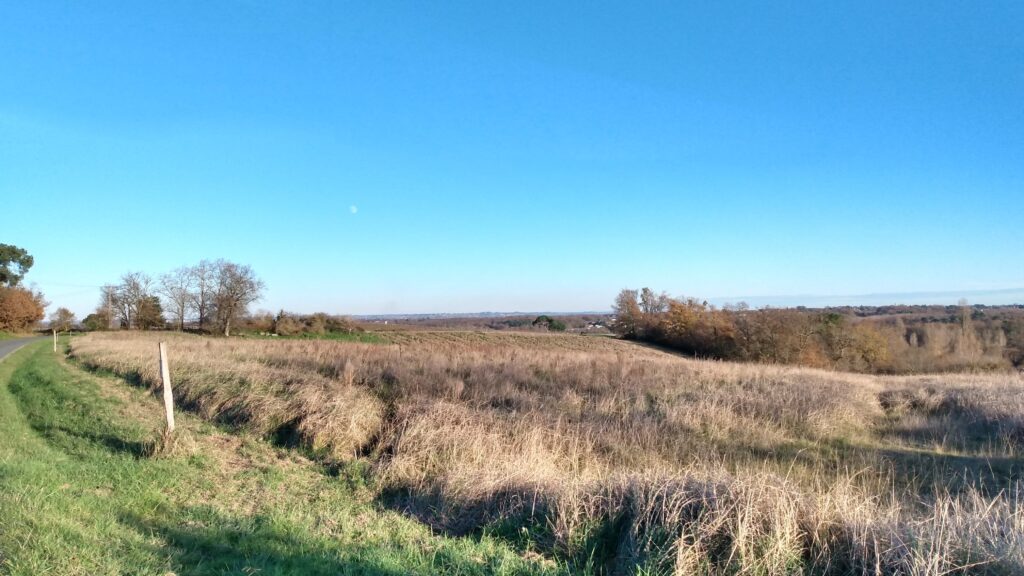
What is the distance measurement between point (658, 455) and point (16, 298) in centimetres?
7125

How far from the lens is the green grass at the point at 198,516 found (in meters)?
4.19

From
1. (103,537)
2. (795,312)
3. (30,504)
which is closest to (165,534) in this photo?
(103,537)

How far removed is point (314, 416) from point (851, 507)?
27.2 feet

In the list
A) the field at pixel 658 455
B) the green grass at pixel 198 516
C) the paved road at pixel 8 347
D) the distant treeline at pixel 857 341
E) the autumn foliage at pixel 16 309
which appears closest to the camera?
the green grass at pixel 198 516

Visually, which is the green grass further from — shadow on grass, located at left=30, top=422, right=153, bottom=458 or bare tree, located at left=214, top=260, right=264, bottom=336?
bare tree, located at left=214, top=260, right=264, bottom=336

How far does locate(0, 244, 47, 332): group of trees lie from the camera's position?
54469 millimetres

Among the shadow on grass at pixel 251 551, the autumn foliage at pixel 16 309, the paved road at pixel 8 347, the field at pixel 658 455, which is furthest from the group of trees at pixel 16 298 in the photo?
the shadow on grass at pixel 251 551

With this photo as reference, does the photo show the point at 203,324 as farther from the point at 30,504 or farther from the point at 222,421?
the point at 30,504

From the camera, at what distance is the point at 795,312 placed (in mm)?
47344

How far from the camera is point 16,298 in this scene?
55094 millimetres

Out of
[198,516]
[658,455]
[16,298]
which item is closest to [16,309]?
[16,298]

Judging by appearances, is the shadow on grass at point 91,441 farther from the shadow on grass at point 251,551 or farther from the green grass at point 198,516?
the shadow on grass at point 251,551

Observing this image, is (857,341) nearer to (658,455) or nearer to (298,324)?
(658,455)

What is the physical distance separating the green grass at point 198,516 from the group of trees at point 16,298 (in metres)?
61.7
